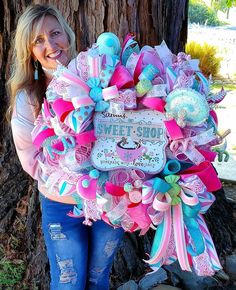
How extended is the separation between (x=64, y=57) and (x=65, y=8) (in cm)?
78

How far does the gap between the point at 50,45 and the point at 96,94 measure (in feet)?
1.54

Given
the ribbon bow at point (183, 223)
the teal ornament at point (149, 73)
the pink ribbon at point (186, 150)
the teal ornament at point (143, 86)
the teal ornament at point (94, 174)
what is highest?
the teal ornament at point (149, 73)

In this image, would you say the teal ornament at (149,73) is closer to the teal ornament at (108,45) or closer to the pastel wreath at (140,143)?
the pastel wreath at (140,143)

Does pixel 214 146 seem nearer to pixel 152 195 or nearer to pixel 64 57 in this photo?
pixel 152 195

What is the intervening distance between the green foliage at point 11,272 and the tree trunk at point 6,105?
15mm

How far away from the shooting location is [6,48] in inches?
139

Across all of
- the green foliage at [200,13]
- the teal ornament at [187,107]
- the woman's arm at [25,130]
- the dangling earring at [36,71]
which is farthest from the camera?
the green foliage at [200,13]

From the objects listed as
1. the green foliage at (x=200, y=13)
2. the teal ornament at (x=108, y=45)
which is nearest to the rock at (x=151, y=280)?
the teal ornament at (x=108, y=45)

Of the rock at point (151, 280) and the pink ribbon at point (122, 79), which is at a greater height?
the pink ribbon at point (122, 79)

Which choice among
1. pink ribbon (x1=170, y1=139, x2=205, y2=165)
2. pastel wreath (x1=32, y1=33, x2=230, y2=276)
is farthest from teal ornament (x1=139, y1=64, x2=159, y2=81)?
pink ribbon (x1=170, y1=139, x2=205, y2=165)

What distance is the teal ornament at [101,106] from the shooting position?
204 cm

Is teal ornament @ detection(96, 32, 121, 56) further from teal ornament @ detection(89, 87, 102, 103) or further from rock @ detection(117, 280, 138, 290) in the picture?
rock @ detection(117, 280, 138, 290)

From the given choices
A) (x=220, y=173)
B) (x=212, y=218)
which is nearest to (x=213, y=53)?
(x=220, y=173)

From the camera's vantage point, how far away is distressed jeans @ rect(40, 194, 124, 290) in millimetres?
2438
